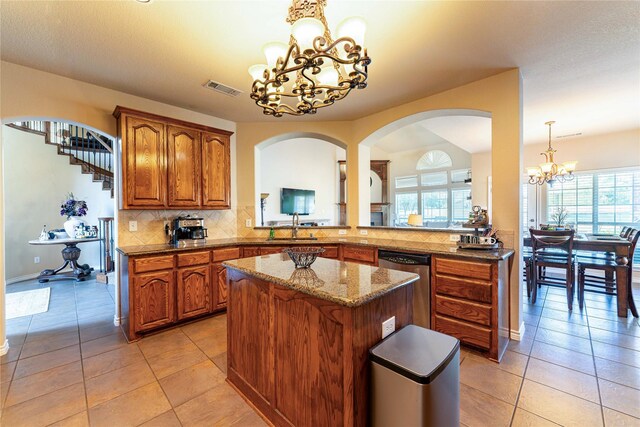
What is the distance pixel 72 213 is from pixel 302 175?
17.1 feet

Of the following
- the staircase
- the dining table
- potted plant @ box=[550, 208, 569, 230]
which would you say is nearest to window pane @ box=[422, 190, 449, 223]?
potted plant @ box=[550, 208, 569, 230]

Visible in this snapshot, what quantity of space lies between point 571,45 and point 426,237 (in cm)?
218

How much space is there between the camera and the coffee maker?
128 inches

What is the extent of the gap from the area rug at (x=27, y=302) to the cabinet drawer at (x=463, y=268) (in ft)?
16.0

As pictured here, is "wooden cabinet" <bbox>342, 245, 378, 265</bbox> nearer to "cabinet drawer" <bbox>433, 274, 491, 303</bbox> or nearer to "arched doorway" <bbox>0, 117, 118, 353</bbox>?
"cabinet drawer" <bbox>433, 274, 491, 303</bbox>

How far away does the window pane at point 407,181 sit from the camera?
8.61 metres

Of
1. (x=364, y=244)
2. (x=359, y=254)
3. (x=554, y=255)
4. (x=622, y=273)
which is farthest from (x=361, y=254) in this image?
(x=622, y=273)

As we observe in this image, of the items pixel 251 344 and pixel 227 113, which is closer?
pixel 251 344

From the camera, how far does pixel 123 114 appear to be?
276 centimetres

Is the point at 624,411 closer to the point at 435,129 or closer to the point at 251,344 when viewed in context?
the point at 251,344

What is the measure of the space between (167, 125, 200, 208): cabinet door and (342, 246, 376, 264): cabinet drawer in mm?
2001

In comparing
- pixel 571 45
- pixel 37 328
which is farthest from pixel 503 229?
pixel 37 328

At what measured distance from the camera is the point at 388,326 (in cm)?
138

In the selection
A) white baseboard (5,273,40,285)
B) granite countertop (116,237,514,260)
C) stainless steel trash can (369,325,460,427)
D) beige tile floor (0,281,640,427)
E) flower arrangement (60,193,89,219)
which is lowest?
beige tile floor (0,281,640,427)
